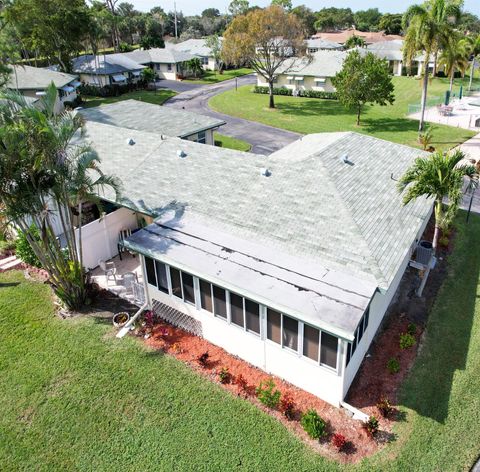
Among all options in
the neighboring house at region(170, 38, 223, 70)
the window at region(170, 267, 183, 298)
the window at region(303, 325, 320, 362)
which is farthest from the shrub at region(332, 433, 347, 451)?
the neighboring house at region(170, 38, 223, 70)

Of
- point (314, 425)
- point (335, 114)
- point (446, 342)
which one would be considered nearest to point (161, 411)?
point (314, 425)

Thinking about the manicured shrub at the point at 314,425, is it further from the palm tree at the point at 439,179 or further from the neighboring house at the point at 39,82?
the neighboring house at the point at 39,82

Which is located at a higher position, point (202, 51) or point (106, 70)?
point (202, 51)

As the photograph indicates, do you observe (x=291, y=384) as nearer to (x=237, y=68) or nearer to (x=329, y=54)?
(x=329, y=54)

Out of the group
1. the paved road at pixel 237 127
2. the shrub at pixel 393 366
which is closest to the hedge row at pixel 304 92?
the paved road at pixel 237 127

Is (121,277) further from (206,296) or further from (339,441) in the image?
(339,441)
